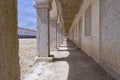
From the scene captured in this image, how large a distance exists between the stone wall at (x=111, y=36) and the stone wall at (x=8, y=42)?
2978mm

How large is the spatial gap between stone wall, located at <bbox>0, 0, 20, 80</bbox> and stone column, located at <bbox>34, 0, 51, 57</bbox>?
219 inches

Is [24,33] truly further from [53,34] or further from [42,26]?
[42,26]

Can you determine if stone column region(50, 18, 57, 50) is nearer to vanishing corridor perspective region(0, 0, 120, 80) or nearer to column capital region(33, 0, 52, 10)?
vanishing corridor perspective region(0, 0, 120, 80)

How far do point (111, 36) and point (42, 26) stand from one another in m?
3.40

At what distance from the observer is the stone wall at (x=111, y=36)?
4.64 m

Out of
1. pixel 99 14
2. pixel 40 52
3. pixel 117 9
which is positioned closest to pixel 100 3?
pixel 99 14

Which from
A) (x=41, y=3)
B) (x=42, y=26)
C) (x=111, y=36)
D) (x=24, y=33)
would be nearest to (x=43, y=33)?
(x=42, y=26)

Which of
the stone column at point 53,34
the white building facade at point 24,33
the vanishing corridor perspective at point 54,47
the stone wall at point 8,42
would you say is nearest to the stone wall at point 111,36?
the vanishing corridor perspective at point 54,47

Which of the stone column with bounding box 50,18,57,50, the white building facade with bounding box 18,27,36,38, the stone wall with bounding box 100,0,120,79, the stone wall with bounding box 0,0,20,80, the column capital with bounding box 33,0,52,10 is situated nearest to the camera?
the stone wall with bounding box 0,0,20,80

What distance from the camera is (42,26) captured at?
25.8ft

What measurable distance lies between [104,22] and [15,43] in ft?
14.0

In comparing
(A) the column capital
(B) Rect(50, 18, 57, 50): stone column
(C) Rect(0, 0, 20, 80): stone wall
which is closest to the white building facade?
(B) Rect(50, 18, 57, 50): stone column

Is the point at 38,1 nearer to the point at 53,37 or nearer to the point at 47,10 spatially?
the point at 47,10

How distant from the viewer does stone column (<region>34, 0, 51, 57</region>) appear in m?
7.79
